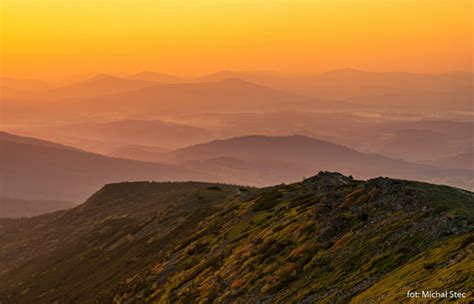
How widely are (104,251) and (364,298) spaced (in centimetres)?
9854

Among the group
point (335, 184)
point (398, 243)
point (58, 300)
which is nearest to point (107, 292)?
point (58, 300)

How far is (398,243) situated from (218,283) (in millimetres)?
21629

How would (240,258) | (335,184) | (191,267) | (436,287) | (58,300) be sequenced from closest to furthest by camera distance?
(436,287) < (240,258) < (191,267) < (335,184) < (58,300)

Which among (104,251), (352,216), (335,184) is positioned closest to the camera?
(352,216)

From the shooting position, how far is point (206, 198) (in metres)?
140

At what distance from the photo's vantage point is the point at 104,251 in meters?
127

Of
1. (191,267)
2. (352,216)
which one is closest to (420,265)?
(352,216)

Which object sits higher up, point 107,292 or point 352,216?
point 352,216

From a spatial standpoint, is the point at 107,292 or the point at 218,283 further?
the point at 107,292

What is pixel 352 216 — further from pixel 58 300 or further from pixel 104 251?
pixel 104 251

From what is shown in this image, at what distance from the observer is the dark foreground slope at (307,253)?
41.2 m

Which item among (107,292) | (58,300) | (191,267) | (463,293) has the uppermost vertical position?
(463,293)

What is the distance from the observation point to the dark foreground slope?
4125 cm

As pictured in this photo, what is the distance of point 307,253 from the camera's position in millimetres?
53688
